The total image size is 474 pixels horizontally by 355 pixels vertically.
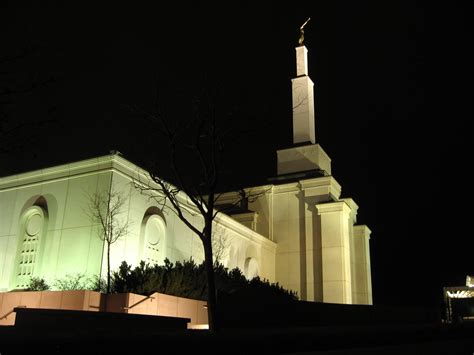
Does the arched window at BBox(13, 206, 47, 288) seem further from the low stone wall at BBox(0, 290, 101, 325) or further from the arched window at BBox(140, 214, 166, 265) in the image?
the arched window at BBox(140, 214, 166, 265)

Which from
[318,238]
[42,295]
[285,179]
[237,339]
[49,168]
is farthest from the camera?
[285,179]

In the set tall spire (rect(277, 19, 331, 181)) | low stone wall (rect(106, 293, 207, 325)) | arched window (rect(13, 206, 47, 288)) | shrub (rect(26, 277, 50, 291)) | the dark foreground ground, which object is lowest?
the dark foreground ground

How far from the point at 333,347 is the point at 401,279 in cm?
5574

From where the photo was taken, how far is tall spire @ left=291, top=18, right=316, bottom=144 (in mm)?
39906

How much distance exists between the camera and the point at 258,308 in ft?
46.6

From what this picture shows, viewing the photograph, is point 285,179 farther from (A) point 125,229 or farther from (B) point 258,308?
(B) point 258,308

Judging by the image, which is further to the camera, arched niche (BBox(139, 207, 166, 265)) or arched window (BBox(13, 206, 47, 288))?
arched niche (BBox(139, 207, 166, 265))

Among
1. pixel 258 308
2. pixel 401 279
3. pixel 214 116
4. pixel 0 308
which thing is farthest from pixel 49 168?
pixel 401 279

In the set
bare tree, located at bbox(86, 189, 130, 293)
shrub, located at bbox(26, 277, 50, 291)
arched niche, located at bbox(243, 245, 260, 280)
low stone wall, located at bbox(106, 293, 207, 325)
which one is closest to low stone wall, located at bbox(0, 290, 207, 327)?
low stone wall, located at bbox(106, 293, 207, 325)

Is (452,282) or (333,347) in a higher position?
(452,282)

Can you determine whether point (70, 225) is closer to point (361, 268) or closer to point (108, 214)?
point (108, 214)

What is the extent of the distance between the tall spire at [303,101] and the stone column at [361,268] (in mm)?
8534

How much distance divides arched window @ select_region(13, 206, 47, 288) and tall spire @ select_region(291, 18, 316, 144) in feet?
71.9

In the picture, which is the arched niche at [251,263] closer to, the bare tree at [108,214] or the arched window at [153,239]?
the arched window at [153,239]
